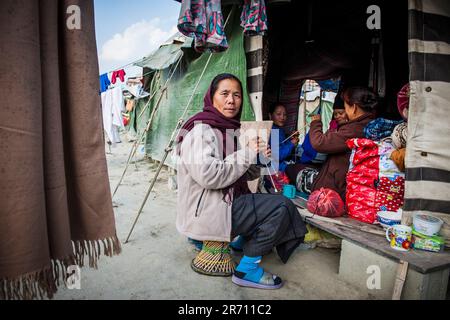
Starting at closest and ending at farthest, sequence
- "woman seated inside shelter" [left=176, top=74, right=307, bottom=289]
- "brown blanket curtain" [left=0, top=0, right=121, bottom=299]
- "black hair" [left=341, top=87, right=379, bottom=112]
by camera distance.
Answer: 1. "brown blanket curtain" [left=0, top=0, right=121, bottom=299]
2. "woman seated inside shelter" [left=176, top=74, right=307, bottom=289]
3. "black hair" [left=341, top=87, right=379, bottom=112]

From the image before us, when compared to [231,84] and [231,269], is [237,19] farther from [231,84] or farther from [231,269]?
[231,269]

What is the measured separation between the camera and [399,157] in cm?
240

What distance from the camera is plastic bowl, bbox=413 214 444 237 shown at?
2109mm

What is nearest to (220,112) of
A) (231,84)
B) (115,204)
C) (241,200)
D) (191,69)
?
(231,84)

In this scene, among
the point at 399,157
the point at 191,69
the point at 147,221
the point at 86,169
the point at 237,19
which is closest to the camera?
the point at 86,169

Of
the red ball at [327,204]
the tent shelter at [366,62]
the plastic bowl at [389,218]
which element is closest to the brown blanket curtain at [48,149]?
the red ball at [327,204]

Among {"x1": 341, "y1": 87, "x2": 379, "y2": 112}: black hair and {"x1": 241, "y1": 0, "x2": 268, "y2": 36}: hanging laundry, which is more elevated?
{"x1": 241, "y1": 0, "x2": 268, "y2": 36}: hanging laundry

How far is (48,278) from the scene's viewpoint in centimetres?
113

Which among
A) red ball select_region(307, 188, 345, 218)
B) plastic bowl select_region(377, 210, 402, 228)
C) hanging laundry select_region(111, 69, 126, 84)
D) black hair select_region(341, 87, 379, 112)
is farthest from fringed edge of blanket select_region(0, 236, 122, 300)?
hanging laundry select_region(111, 69, 126, 84)

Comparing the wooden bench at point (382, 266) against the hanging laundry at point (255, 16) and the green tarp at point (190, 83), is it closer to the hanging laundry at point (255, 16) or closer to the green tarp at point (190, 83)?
the green tarp at point (190, 83)

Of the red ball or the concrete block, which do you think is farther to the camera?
the red ball

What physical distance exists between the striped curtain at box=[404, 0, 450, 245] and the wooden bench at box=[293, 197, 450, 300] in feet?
1.56

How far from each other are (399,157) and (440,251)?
2.63 feet

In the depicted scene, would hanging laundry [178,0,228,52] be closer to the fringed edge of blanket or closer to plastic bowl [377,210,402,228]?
the fringed edge of blanket
